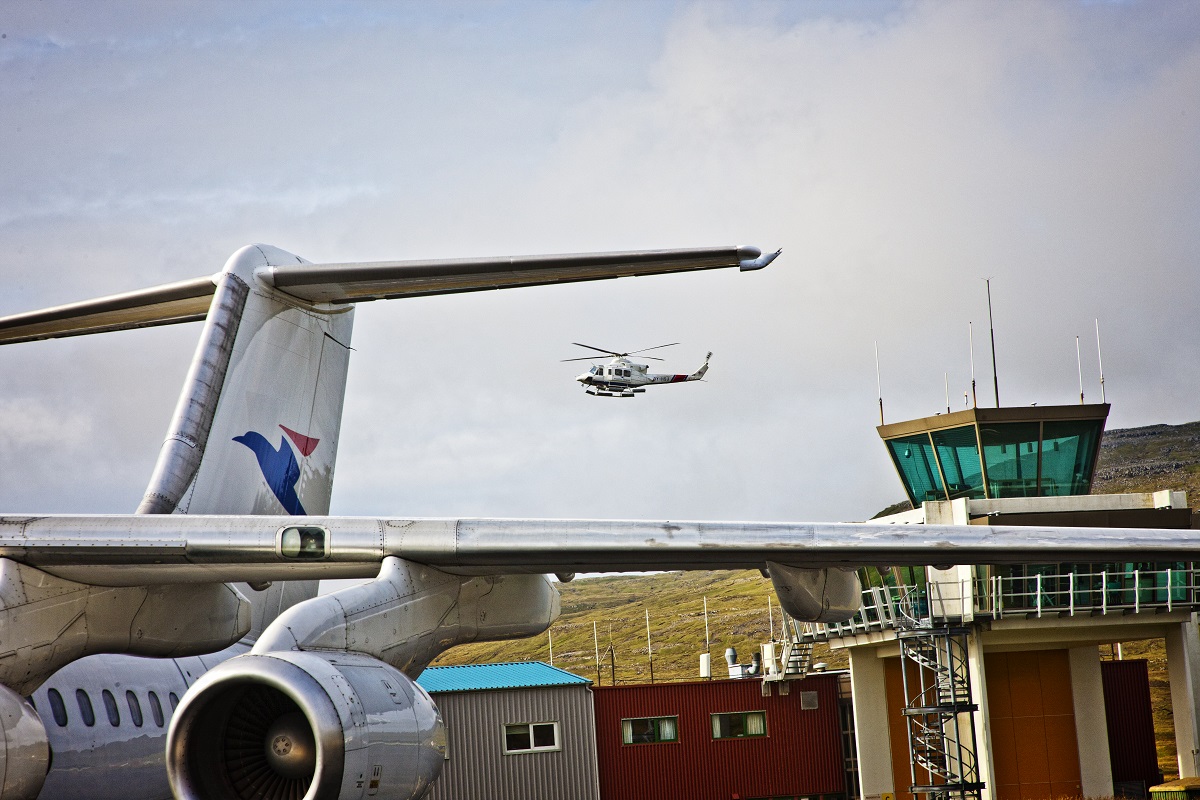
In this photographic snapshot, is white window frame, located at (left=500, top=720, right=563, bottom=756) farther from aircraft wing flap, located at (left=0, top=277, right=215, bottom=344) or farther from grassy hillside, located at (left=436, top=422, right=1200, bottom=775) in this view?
grassy hillside, located at (left=436, top=422, right=1200, bottom=775)

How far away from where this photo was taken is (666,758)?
31188 mm

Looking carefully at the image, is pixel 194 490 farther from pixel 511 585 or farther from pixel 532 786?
pixel 532 786

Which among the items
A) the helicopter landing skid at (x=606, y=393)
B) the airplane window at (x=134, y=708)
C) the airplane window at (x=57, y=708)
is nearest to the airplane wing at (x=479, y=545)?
the airplane window at (x=57, y=708)

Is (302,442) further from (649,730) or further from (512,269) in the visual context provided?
(649,730)

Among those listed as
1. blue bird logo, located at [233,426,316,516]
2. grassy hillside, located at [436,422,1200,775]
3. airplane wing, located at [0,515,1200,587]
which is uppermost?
blue bird logo, located at [233,426,316,516]

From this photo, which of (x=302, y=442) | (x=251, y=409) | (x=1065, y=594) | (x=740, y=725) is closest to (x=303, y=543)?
(x=251, y=409)

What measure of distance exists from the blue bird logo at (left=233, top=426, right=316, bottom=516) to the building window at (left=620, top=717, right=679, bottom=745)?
64.9 feet

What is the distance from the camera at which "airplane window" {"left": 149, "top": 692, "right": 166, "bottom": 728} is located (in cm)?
1099

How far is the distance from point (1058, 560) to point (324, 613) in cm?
640

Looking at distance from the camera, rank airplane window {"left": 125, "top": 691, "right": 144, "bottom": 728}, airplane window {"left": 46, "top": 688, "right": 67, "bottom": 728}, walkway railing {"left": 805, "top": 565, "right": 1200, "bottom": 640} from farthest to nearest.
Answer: walkway railing {"left": 805, "top": 565, "right": 1200, "bottom": 640}
airplane window {"left": 125, "top": 691, "right": 144, "bottom": 728}
airplane window {"left": 46, "top": 688, "right": 67, "bottom": 728}

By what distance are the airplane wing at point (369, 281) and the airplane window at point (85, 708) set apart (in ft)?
12.9

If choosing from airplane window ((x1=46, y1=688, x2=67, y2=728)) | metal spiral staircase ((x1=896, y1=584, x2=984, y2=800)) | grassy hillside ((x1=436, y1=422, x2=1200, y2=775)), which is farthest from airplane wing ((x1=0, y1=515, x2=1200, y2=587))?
grassy hillside ((x1=436, y1=422, x2=1200, y2=775))

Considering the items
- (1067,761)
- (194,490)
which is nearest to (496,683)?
(1067,761)

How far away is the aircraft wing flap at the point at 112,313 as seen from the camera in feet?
40.2
